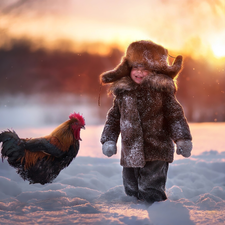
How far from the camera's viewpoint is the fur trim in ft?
7.87

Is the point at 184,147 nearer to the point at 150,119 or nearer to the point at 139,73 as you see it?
the point at 150,119

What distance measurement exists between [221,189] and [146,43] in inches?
75.0

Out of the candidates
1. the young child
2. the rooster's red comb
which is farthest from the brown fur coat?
the rooster's red comb

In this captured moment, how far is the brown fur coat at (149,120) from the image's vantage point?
7.91ft

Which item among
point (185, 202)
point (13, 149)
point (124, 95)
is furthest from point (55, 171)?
point (185, 202)

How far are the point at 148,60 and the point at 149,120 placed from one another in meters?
0.59

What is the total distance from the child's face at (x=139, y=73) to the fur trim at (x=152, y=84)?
0.15 feet

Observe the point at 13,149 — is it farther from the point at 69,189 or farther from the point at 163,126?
the point at 163,126

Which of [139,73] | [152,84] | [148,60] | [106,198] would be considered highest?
[148,60]

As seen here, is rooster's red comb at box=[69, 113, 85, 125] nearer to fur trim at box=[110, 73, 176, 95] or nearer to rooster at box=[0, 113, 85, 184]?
rooster at box=[0, 113, 85, 184]

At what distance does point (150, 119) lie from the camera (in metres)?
2.46

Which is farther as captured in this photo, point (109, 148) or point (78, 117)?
point (78, 117)

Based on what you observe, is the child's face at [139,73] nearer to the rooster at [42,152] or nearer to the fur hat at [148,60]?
the fur hat at [148,60]

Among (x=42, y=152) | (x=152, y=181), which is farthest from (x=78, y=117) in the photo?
(x=152, y=181)
